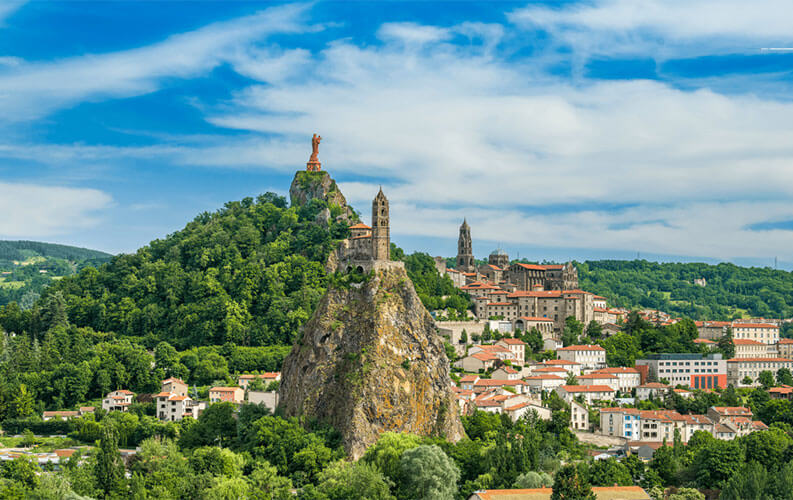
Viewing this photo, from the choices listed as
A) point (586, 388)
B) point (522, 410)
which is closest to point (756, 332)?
point (586, 388)

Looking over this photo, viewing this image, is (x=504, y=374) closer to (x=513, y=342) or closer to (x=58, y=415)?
(x=513, y=342)

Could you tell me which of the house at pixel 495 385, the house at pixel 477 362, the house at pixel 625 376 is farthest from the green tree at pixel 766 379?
the house at pixel 477 362

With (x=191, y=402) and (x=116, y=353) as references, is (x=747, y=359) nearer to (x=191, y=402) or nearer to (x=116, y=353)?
(x=191, y=402)

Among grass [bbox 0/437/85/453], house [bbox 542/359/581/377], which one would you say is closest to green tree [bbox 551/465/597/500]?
grass [bbox 0/437/85/453]

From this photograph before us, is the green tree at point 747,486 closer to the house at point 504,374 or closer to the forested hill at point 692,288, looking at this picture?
the house at point 504,374

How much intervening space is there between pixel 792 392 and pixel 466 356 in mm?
28663

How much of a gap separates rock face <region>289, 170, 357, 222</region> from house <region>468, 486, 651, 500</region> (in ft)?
187

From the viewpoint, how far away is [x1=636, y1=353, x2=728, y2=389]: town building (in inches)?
3381

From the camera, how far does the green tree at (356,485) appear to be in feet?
162

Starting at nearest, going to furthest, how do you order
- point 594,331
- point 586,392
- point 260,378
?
point 586,392 → point 260,378 → point 594,331

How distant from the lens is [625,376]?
276ft

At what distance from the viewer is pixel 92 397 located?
278 ft

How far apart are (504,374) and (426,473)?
30992 mm

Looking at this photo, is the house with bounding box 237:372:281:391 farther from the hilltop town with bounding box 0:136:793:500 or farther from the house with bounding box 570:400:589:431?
the house with bounding box 570:400:589:431
